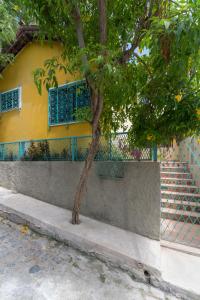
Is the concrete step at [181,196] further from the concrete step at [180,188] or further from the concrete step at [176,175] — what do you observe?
the concrete step at [176,175]

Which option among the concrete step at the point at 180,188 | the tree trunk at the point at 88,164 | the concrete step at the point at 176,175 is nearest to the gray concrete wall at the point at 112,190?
the tree trunk at the point at 88,164

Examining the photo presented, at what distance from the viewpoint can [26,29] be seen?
589cm

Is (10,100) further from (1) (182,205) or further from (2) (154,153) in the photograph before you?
(1) (182,205)

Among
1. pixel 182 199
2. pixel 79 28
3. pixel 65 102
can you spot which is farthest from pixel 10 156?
pixel 182 199

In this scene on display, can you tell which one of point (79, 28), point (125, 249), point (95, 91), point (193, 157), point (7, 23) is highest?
point (7, 23)

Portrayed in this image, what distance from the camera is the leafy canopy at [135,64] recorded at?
2344 mm

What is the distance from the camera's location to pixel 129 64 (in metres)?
3.14

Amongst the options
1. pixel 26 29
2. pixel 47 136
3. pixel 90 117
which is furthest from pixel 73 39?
pixel 26 29

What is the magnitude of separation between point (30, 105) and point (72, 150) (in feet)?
9.24

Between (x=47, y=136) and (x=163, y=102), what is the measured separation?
4.01 meters

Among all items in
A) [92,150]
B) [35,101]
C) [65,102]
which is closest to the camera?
[92,150]

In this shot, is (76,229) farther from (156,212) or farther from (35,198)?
(35,198)

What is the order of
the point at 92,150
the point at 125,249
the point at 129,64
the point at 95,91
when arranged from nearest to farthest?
the point at 125,249, the point at 95,91, the point at 129,64, the point at 92,150

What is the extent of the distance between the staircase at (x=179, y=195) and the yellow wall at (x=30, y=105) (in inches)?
96.5
